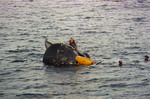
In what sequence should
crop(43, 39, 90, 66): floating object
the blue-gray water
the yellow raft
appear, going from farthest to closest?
the yellow raft → crop(43, 39, 90, 66): floating object → the blue-gray water

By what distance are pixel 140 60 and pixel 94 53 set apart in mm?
4487

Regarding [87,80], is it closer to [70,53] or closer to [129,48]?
[70,53]

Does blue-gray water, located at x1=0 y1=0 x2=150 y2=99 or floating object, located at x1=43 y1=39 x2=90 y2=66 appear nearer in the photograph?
blue-gray water, located at x1=0 y1=0 x2=150 y2=99

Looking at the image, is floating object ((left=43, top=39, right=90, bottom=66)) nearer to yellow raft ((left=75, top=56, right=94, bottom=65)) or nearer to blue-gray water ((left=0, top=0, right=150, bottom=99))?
yellow raft ((left=75, top=56, right=94, bottom=65))

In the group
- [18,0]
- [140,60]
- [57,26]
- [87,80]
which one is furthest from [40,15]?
[87,80]

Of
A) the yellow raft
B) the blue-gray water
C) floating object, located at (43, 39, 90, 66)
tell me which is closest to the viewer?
the blue-gray water

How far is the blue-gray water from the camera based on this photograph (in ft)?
62.3

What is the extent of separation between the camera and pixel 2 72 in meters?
22.6

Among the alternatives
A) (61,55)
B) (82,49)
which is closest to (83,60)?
(61,55)

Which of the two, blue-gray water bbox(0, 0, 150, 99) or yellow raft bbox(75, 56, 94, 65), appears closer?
blue-gray water bbox(0, 0, 150, 99)

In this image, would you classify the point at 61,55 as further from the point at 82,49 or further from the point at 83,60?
the point at 82,49

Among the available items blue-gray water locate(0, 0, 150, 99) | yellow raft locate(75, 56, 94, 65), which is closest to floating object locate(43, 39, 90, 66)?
yellow raft locate(75, 56, 94, 65)

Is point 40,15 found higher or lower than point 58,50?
higher

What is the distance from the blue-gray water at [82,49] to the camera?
1900 centimetres
